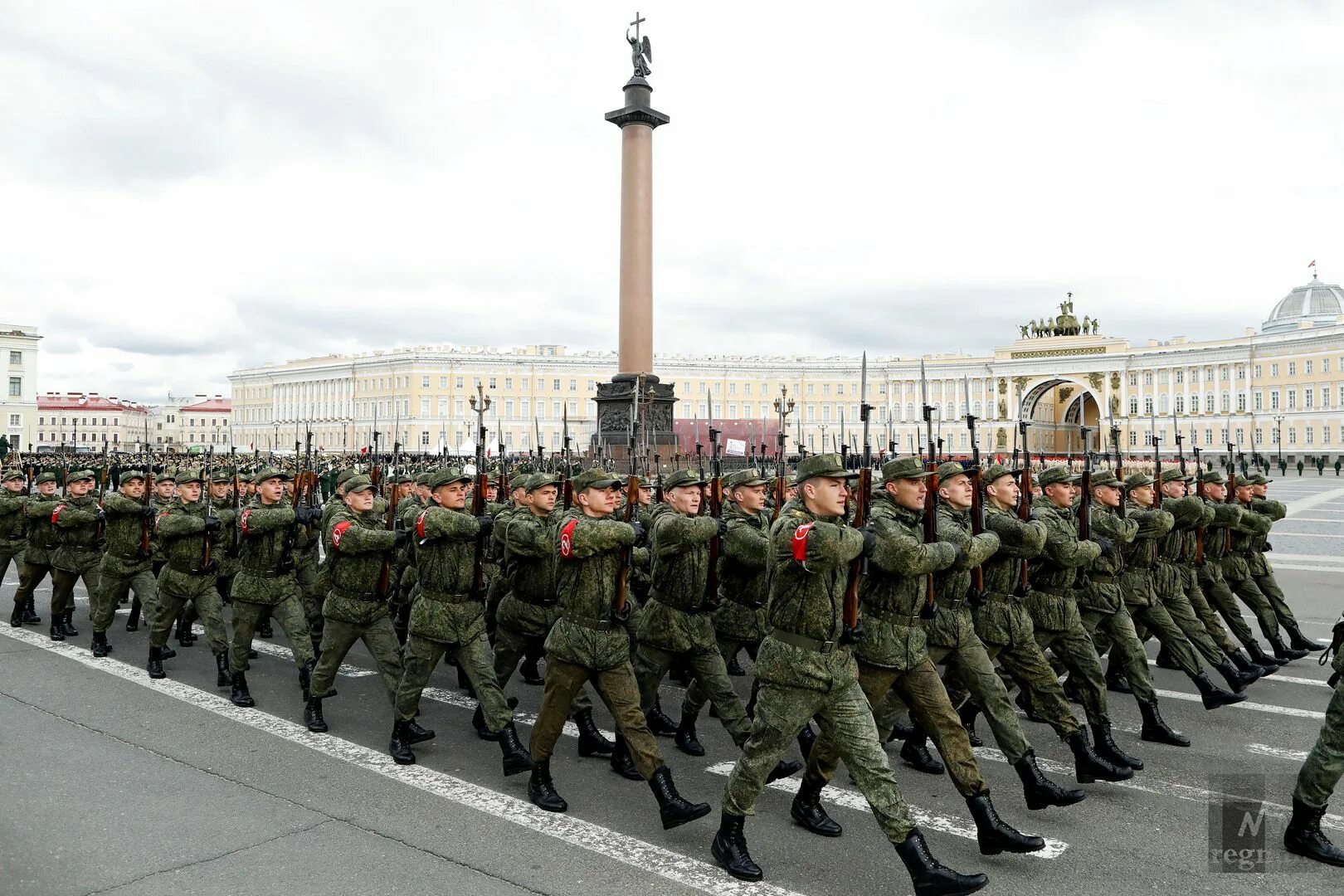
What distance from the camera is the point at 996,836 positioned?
4.61 meters

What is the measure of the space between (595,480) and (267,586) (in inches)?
149

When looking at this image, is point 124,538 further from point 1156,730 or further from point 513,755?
point 1156,730

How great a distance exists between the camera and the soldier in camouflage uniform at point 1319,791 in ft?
15.4

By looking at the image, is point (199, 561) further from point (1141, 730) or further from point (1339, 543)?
point (1339, 543)

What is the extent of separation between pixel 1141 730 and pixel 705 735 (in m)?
3.15

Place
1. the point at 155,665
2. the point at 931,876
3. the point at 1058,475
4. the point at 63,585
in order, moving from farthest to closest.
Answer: the point at 63,585 → the point at 155,665 → the point at 1058,475 → the point at 931,876

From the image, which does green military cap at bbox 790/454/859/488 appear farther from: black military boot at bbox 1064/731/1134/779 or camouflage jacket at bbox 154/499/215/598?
camouflage jacket at bbox 154/499/215/598

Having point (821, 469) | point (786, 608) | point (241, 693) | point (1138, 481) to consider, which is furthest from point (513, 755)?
point (1138, 481)

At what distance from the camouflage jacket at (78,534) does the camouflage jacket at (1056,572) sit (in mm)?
9409

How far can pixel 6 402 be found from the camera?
89312 millimetres

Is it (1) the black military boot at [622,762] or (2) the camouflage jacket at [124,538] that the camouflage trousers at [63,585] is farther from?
(1) the black military boot at [622,762]

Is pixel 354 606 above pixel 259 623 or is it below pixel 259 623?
above

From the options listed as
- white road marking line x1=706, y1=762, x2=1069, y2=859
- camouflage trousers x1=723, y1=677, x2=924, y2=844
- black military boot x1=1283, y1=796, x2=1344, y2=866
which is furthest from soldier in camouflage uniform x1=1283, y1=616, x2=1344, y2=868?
camouflage trousers x1=723, y1=677, x2=924, y2=844

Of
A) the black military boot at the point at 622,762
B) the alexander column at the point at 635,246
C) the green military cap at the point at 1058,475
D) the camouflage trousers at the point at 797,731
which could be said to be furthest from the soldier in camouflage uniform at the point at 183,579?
the alexander column at the point at 635,246
